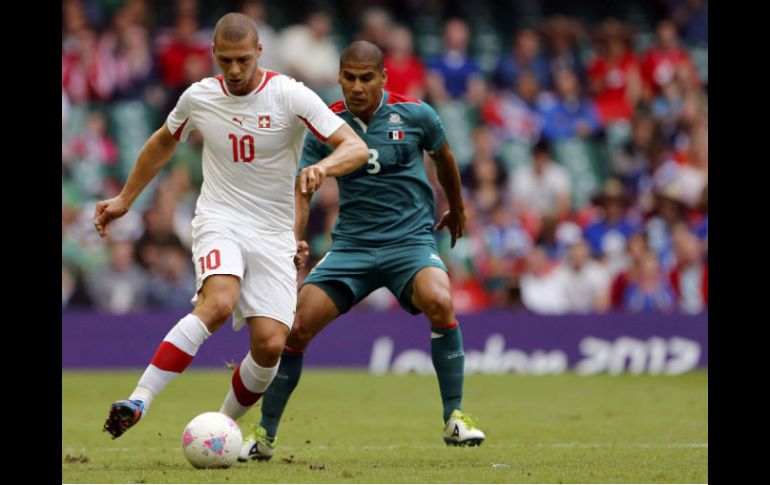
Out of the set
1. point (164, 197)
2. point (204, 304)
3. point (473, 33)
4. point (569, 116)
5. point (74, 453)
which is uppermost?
point (473, 33)

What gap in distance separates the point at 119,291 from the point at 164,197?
4.89 feet

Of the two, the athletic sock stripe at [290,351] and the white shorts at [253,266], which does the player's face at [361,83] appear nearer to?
the white shorts at [253,266]

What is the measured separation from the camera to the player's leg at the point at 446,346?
29.2 feet

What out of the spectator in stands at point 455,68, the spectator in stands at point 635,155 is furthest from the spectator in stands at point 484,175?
the spectator in stands at point 635,155

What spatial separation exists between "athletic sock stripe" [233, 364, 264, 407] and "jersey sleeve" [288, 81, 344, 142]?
155 centimetres

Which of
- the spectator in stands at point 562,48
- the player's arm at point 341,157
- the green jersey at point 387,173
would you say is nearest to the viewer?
the player's arm at point 341,157

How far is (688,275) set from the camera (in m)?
18.4

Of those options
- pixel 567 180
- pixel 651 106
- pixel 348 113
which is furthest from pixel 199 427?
pixel 651 106

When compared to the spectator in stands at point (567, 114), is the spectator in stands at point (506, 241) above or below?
below

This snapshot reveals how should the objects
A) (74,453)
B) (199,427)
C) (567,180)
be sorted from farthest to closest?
(567,180) < (74,453) < (199,427)

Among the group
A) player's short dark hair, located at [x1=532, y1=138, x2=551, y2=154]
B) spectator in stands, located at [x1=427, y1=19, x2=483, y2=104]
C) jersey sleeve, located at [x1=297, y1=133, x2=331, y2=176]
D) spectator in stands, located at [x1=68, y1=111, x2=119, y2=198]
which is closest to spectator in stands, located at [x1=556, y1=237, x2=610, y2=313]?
A: player's short dark hair, located at [x1=532, y1=138, x2=551, y2=154]

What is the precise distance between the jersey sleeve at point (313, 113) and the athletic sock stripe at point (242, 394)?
155 centimetres

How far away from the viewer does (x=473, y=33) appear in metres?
22.7

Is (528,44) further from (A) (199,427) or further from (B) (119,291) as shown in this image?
(A) (199,427)
